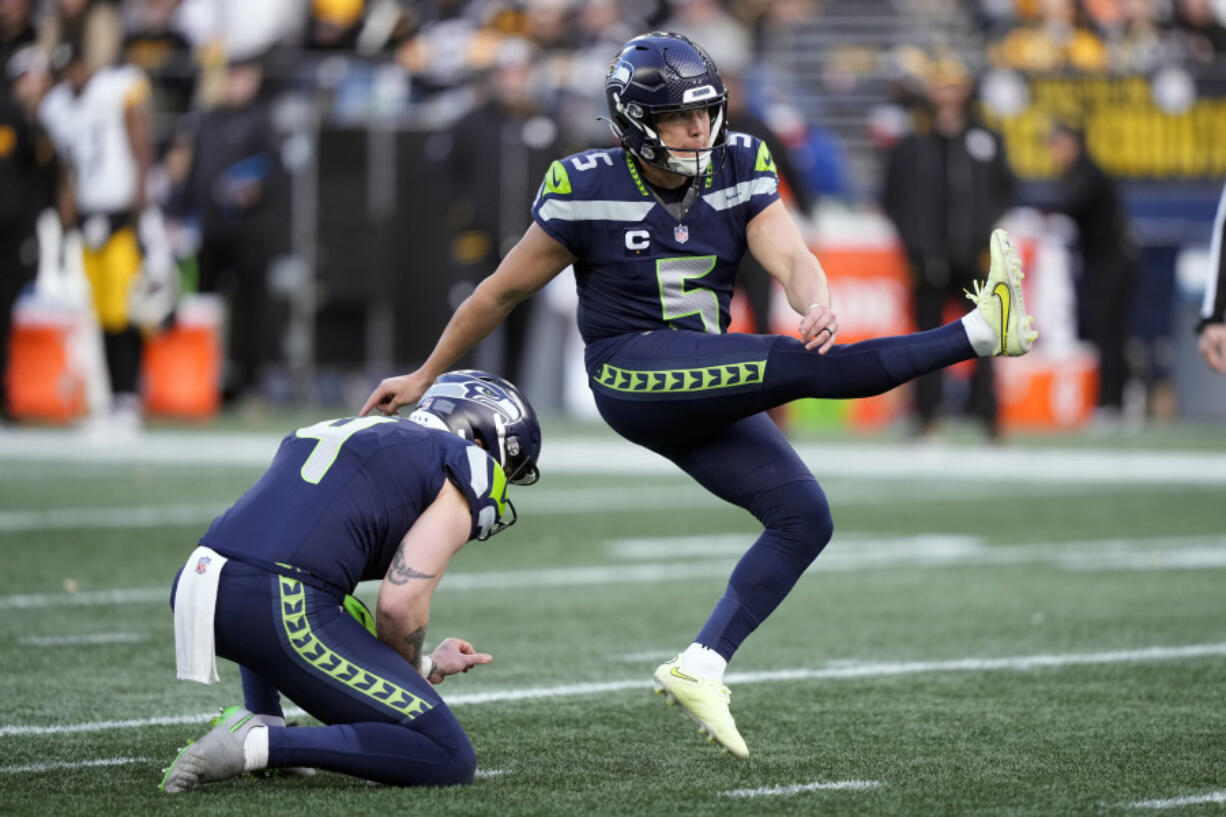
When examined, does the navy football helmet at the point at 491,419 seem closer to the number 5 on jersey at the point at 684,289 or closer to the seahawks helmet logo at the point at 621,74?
the number 5 on jersey at the point at 684,289

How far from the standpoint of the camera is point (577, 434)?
16.5 meters

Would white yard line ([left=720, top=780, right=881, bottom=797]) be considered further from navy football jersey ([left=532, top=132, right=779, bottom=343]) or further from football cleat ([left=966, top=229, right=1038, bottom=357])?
navy football jersey ([left=532, top=132, right=779, bottom=343])

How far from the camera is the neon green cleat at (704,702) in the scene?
4949 millimetres

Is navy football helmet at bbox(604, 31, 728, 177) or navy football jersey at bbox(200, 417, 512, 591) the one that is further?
navy football helmet at bbox(604, 31, 728, 177)

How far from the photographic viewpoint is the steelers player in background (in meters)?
15.1

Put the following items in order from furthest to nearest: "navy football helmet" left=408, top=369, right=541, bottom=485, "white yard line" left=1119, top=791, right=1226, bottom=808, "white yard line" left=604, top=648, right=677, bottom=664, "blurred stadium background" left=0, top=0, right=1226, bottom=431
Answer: "blurred stadium background" left=0, top=0, right=1226, bottom=431
"white yard line" left=604, top=648, right=677, bottom=664
"navy football helmet" left=408, top=369, right=541, bottom=485
"white yard line" left=1119, top=791, right=1226, bottom=808

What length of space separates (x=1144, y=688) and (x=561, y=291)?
12.2 metres

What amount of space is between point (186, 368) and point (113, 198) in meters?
3.05

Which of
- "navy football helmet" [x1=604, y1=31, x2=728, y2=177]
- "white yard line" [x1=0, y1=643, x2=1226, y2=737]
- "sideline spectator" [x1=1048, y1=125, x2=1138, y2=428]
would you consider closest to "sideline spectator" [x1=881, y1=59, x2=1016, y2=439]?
"sideline spectator" [x1=1048, y1=125, x2=1138, y2=428]

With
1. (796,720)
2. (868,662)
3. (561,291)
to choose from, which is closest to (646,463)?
(561,291)

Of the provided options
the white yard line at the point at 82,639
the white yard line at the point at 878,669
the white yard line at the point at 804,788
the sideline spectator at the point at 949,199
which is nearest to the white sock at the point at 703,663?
the white yard line at the point at 804,788

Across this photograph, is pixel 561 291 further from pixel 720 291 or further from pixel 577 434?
pixel 720 291

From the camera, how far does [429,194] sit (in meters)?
18.7

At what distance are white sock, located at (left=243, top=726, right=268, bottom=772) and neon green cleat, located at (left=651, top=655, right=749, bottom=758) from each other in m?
1.00
